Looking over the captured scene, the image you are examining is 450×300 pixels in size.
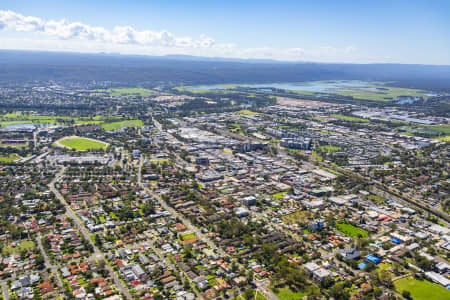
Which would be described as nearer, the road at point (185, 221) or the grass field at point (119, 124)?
the road at point (185, 221)

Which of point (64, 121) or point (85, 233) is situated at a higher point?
point (64, 121)

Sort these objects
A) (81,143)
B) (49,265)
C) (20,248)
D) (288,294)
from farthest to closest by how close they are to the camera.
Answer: (81,143) → (20,248) → (49,265) → (288,294)

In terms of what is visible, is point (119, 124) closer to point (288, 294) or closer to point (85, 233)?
point (85, 233)

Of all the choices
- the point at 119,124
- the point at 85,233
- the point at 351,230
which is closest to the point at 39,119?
the point at 119,124

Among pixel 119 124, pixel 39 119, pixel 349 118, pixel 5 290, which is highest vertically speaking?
pixel 349 118

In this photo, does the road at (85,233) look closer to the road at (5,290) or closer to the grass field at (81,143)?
the road at (5,290)

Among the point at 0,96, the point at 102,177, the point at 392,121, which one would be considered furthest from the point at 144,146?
the point at 0,96

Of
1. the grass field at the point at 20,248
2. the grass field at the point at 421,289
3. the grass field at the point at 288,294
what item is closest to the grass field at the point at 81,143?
the grass field at the point at 20,248
